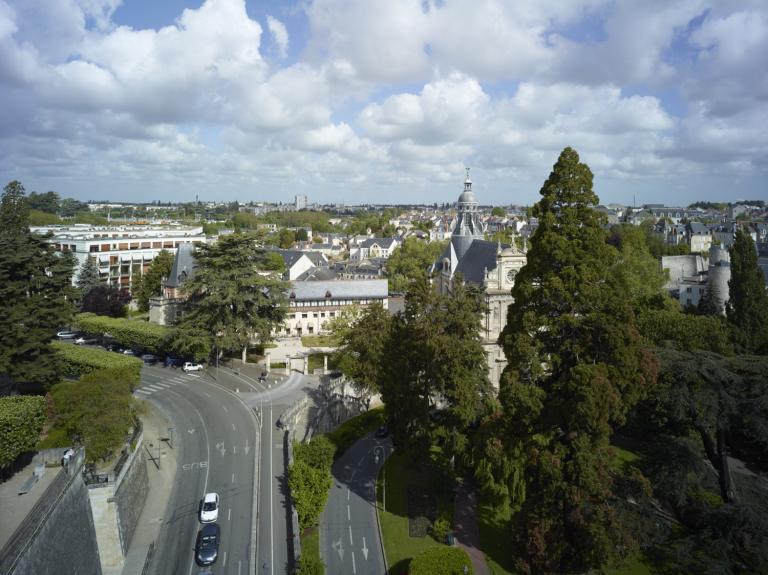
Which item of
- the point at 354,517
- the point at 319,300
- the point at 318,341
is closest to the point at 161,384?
the point at 318,341

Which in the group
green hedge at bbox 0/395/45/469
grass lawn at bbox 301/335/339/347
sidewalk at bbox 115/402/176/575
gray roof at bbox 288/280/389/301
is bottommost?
sidewalk at bbox 115/402/176/575

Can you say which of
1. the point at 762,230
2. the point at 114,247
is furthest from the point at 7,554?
the point at 762,230

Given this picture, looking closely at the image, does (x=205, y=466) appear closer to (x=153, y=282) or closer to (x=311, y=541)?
(x=311, y=541)

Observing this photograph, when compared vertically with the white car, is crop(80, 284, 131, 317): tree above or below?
above

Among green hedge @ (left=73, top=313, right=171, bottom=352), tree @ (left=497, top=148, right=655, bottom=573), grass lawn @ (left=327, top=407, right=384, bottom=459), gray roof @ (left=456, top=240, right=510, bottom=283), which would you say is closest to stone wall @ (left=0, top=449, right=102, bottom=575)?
grass lawn @ (left=327, top=407, right=384, bottom=459)

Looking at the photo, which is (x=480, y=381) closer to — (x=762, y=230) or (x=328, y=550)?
(x=328, y=550)

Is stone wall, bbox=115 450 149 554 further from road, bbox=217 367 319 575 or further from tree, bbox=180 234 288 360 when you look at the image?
tree, bbox=180 234 288 360
